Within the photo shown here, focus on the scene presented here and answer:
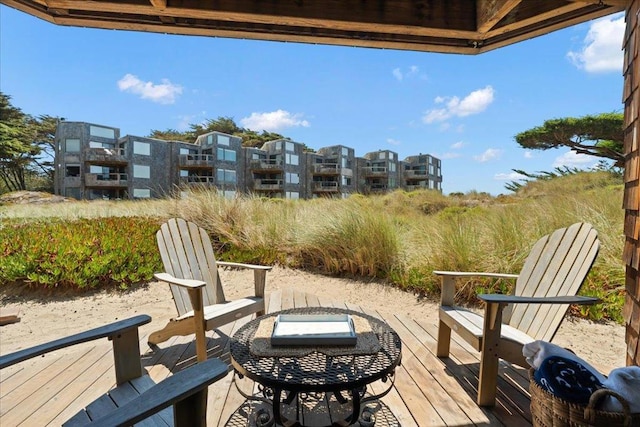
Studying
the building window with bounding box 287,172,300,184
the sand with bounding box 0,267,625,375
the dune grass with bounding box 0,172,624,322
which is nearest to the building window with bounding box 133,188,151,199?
the building window with bounding box 287,172,300,184

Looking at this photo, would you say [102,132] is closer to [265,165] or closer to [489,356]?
[265,165]

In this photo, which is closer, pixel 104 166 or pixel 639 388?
pixel 639 388

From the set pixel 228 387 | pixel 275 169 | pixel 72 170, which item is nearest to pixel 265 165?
pixel 275 169

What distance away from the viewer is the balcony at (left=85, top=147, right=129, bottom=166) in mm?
19594

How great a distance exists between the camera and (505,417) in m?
1.55

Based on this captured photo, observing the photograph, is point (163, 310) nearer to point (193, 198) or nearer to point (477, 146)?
point (193, 198)

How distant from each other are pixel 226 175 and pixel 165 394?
2498 centimetres

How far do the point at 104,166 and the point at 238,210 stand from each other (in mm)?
20342

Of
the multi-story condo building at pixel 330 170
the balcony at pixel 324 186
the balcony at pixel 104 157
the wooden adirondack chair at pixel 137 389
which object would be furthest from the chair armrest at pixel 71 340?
the balcony at pixel 324 186

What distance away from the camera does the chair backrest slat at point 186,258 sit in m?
2.33

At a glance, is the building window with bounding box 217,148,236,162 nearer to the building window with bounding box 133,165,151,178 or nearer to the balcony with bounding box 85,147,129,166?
the building window with bounding box 133,165,151,178

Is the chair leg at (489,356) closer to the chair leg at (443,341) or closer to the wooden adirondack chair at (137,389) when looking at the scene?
the chair leg at (443,341)

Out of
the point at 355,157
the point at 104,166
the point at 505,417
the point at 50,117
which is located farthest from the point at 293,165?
the point at 505,417

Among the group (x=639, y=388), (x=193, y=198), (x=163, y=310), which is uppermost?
(x=193, y=198)
